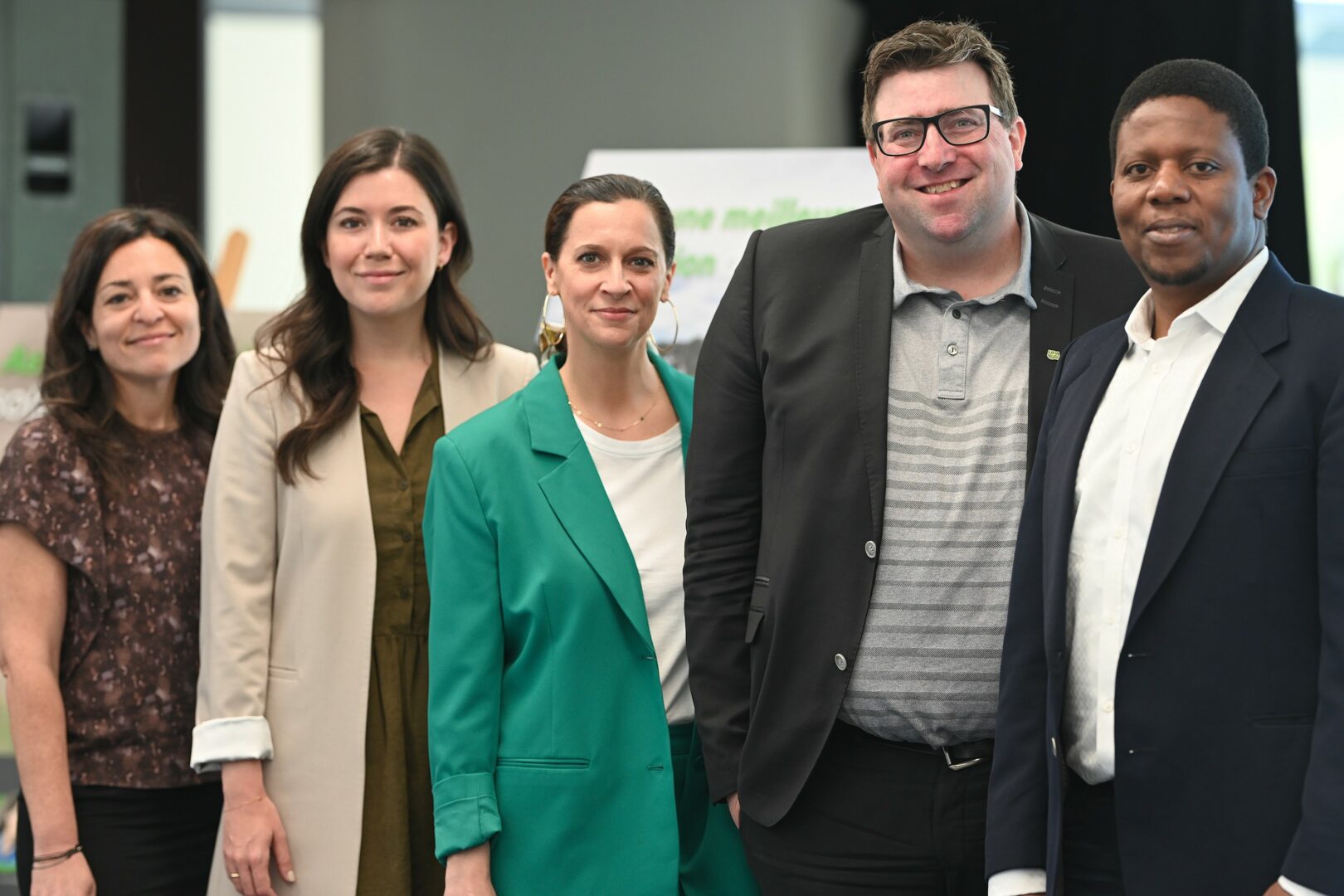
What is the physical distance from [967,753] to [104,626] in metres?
1.61

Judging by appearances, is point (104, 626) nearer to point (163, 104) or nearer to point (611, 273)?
point (611, 273)

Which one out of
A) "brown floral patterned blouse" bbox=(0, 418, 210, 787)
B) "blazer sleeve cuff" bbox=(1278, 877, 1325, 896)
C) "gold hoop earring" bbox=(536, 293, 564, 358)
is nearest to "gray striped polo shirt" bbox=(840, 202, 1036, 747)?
"blazer sleeve cuff" bbox=(1278, 877, 1325, 896)

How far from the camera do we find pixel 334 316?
2.64 metres

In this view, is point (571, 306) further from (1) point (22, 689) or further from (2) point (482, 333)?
(1) point (22, 689)

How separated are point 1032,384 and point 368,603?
3.95 feet

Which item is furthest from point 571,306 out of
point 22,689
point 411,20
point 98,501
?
point 411,20

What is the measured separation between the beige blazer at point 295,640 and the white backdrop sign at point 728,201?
148 centimetres

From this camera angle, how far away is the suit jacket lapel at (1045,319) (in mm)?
1928

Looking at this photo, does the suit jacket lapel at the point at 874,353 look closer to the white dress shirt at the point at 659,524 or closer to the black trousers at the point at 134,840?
the white dress shirt at the point at 659,524

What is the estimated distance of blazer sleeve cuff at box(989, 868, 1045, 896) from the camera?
1739mm

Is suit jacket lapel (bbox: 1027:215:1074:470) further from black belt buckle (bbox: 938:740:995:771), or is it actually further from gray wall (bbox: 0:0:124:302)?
gray wall (bbox: 0:0:124:302)

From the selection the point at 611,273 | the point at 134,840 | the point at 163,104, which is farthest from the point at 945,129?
the point at 163,104

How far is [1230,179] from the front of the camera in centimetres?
160

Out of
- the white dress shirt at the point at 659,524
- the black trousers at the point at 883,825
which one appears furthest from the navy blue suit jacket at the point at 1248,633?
the white dress shirt at the point at 659,524
